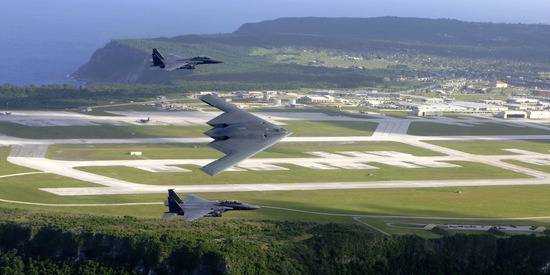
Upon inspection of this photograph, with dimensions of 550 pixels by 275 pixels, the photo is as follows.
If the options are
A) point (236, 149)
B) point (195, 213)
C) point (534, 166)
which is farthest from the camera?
point (534, 166)

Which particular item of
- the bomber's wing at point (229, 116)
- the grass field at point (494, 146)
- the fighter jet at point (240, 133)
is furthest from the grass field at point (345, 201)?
the fighter jet at point (240, 133)

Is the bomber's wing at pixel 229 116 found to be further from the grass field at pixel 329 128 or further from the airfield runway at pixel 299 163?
the grass field at pixel 329 128

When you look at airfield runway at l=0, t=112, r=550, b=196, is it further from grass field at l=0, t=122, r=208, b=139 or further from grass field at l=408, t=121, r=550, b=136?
grass field at l=0, t=122, r=208, b=139

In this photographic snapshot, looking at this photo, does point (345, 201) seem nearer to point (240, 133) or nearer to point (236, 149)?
point (240, 133)

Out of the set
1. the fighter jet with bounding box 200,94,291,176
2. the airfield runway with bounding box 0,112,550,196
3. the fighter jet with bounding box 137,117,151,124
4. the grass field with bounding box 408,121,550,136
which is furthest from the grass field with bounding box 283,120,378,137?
the fighter jet with bounding box 200,94,291,176

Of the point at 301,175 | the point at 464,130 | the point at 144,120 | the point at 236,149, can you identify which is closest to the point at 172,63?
the point at 236,149

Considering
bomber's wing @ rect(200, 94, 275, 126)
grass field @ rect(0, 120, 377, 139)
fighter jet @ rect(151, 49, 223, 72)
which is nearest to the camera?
bomber's wing @ rect(200, 94, 275, 126)
